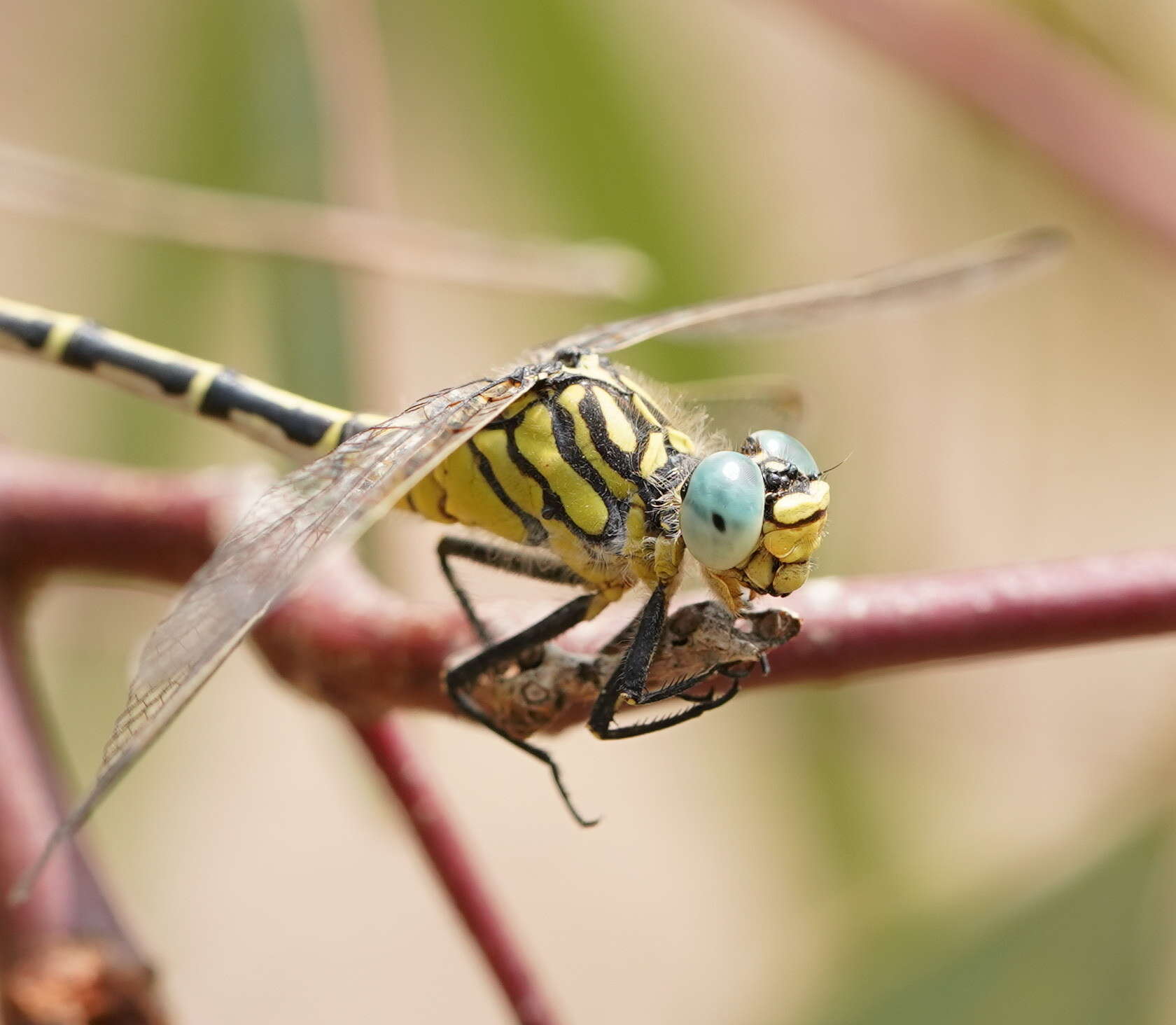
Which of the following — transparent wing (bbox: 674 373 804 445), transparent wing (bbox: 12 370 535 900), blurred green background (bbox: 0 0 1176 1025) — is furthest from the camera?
blurred green background (bbox: 0 0 1176 1025)

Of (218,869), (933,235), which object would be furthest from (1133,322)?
(218,869)

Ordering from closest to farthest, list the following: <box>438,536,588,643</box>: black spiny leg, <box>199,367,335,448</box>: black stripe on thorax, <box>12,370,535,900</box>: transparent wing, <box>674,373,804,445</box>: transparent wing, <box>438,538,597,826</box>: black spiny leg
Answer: <box>12,370,535,900</box>: transparent wing, <box>438,538,597,826</box>: black spiny leg, <box>438,536,588,643</box>: black spiny leg, <box>199,367,335,448</box>: black stripe on thorax, <box>674,373,804,445</box>: transparent wing

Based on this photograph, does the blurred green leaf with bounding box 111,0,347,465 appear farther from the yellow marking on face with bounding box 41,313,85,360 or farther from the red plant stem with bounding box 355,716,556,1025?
the red plant stem with bounding box 355,716,556,1025

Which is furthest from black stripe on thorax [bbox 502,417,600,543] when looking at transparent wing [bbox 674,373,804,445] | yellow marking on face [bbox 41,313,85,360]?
yellow marking on face [bbox 41,313,85,360]

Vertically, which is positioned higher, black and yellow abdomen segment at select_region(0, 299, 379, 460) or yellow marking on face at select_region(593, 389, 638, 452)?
black and yellow abdomen segment at select_region(0, 299, 379, 460)

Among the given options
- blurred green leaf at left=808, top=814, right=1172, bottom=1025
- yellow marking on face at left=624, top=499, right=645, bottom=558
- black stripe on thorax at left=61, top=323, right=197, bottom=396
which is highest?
black stripe on thorax at left=61, top=323, right=197, bottom=396

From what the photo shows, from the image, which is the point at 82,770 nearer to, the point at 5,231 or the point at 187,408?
the point at 187,408

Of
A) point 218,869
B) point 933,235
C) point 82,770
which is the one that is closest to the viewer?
point 82,770
